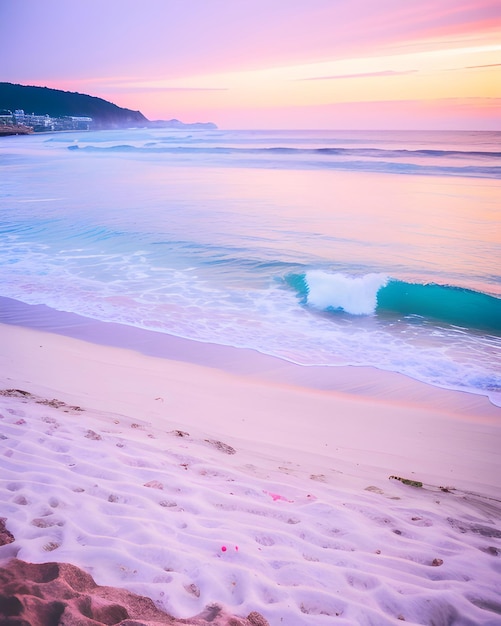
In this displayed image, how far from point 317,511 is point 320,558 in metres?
0.52

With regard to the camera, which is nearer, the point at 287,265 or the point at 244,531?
the point at 244,531

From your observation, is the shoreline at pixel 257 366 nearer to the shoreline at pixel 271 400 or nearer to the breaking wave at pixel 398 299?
the shoreline at pixel 271 400

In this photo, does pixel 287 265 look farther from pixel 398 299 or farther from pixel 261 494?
pixel 261 494

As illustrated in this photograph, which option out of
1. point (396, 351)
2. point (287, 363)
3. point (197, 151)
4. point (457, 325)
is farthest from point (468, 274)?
point (197, 151)

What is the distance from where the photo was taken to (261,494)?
3639mm

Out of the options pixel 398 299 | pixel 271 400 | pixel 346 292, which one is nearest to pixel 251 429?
pixel 271 400

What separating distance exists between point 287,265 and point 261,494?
908 centimetres

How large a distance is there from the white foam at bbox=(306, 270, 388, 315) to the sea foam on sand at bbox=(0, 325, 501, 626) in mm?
3732

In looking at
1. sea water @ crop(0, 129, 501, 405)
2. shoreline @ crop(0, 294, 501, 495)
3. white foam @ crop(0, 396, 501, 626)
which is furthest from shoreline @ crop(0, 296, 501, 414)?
white foam @ crop(0, 396, 501, 626)

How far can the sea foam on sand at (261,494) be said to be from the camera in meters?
2.67

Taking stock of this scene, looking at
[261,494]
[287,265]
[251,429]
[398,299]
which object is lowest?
[251,429]

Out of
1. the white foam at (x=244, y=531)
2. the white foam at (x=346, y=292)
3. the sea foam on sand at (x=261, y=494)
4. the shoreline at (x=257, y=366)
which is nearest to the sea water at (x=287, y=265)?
the white foam at (x=346, y=292)

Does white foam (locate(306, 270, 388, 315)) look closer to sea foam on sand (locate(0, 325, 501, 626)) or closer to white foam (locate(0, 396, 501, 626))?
sea foam on sand (locate(0, 325, 501, 626))

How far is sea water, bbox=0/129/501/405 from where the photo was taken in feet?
26.4
